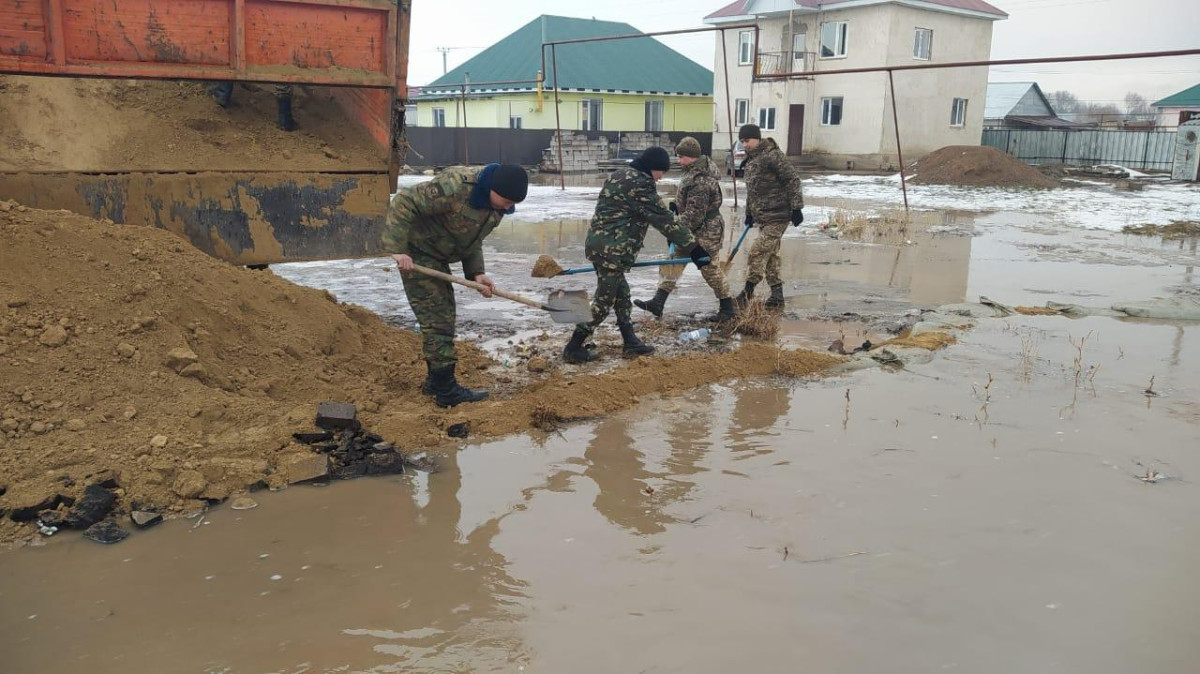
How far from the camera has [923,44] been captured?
105ft

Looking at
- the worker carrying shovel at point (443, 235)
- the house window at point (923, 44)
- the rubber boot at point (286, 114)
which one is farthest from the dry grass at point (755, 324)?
the house window at point (923, 44)

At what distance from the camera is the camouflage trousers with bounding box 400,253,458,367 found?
15.9ft

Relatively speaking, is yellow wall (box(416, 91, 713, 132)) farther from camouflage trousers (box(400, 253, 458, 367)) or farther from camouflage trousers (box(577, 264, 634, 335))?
camouflage trousers (box(400, 253, 458, 367))

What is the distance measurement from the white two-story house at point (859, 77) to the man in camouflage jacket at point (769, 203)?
2430 cm

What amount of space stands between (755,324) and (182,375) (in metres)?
4.06

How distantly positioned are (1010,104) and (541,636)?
5113cm

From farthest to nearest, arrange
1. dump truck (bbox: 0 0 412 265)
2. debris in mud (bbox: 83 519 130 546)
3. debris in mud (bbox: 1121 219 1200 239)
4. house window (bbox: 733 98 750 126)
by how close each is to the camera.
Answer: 1. house window (bbox: 733 98 750 126)
2. debris in mud (bbox: 1121 219 1200 239)
3. dump truck (bbox: 0 0 412 265)
4. debris in mud (bbox: 83 519 130 546)

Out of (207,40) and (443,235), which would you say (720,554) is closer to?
(443,235)

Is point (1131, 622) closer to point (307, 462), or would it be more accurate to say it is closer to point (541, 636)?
point (541, 636)

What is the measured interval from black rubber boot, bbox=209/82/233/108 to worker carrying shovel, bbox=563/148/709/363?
2.91 metres

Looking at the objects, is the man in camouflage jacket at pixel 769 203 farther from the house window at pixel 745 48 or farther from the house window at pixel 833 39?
the house window at pixel 745 48

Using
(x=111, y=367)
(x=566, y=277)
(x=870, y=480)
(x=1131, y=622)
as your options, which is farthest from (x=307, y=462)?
(x=566, y=277)

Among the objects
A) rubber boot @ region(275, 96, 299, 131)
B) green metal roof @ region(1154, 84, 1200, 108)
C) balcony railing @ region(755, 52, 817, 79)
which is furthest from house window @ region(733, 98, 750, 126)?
rubber boot @ region(275, 96, 299, 131)

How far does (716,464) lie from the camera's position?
4.10 meters
